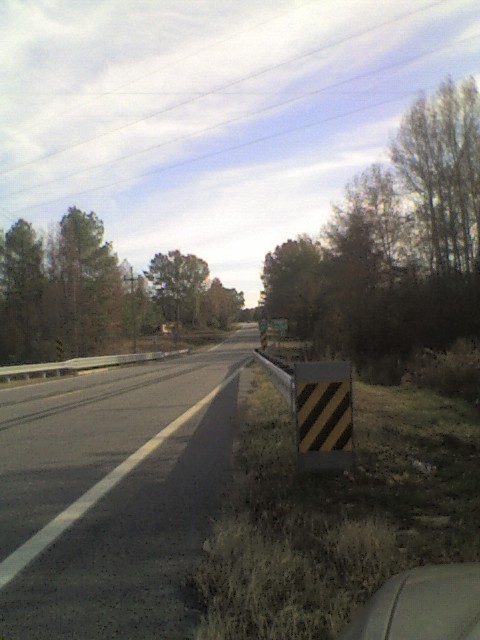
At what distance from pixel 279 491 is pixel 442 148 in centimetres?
3478

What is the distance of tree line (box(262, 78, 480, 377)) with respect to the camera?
32062mm

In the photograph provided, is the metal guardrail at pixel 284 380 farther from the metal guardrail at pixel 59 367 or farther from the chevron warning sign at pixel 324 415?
the metal guardrail at pixel 59 367

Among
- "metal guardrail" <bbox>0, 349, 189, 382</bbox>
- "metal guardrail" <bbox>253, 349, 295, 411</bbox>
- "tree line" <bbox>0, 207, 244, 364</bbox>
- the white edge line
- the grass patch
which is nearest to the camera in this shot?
the grass patch

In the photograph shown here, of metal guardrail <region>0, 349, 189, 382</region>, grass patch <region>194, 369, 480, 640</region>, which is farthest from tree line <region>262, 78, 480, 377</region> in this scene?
grass patch <region>194, 369, 480, 640</region>

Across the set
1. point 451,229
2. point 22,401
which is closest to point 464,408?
point 22,401

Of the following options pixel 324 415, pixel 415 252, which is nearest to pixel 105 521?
pixel 324 415

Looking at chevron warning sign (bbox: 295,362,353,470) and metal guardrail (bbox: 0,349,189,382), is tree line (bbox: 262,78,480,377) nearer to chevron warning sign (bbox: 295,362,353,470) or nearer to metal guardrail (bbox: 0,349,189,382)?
metal guardrail (bbox: 0,349,189,382)

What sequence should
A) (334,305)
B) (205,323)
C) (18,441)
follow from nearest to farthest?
(18,441), (334,305), (205,323)

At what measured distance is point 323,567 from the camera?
3.98 m

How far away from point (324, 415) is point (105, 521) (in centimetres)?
276

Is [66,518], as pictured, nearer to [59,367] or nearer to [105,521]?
[105,521]

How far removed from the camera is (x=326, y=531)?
4695mm

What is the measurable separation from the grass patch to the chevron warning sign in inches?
10.5

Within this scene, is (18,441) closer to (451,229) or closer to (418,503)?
(418,503)
